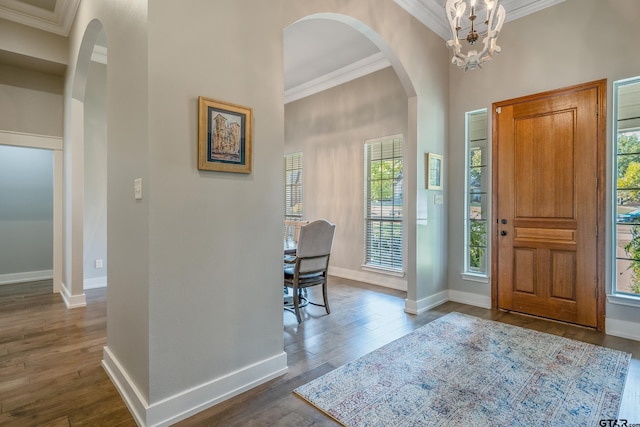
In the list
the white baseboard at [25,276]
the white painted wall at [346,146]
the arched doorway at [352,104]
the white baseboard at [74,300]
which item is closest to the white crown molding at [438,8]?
the arched doorway at [352,104]

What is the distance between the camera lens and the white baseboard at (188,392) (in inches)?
67.3

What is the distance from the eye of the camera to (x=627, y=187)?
2945 mm

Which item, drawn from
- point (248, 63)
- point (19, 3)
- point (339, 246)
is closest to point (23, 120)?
point (19, 3)

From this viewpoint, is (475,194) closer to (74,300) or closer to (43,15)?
(74,300)

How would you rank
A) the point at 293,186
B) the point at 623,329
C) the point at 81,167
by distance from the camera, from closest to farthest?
1. the point at 623,329
2. the point at 81,167
3. the point at 293,186

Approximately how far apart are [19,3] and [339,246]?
5.03m

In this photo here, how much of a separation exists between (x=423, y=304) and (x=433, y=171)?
5.12 ft

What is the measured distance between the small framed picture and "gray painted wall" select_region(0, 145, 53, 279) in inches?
236

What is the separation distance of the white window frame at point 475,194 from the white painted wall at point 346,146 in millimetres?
942

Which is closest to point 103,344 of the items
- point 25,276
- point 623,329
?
point 25,276

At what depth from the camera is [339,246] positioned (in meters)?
5.57

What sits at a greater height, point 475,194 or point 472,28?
point 472,28

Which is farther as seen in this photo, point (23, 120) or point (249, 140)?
point (23, 120)

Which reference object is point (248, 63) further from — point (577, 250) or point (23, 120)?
point (23, 120)
